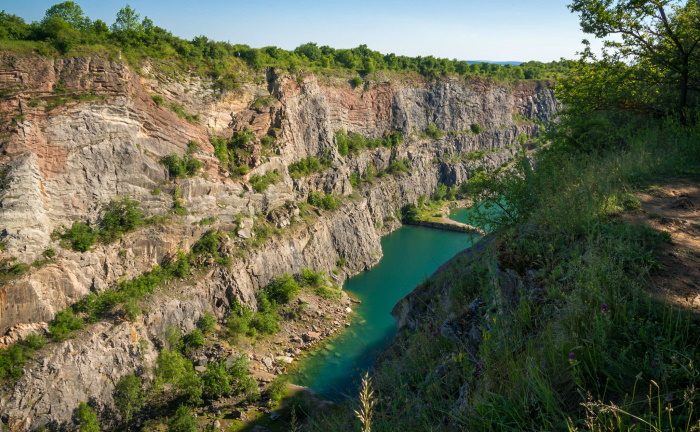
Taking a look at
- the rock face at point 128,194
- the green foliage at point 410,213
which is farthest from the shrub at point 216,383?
the green foliage at point 410,213

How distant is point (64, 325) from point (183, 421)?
262 inches

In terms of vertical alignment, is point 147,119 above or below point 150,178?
above

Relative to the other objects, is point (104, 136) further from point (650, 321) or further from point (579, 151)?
point (650, 321)

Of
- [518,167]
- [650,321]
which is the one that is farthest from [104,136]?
[650,321]

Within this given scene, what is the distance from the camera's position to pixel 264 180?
2959 centimetres

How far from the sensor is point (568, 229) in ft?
19.1

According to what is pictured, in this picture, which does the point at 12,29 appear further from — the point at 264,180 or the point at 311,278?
the point at 311,278

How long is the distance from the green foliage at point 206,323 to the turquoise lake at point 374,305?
502cm

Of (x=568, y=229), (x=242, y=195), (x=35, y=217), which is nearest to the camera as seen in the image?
(x=568, y=229)

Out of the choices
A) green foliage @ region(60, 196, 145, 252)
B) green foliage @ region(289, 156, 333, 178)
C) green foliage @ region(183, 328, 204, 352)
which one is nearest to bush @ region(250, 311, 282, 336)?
green foliage @ region(183, 328, 204, 352)

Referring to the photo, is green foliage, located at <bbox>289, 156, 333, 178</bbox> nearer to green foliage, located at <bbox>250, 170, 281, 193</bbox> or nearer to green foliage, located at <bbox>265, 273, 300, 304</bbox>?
green foliage, located at <bbox>250, 170, 281, 193</bbox>

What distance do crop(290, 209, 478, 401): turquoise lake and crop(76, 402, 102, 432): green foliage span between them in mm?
8207

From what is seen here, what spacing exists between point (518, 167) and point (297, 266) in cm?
2194

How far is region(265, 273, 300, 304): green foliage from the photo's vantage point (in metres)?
26.0
